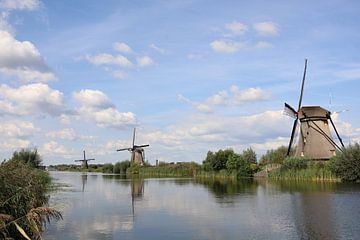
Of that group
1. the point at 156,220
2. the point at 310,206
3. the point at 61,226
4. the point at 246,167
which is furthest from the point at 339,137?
the point at 61,226

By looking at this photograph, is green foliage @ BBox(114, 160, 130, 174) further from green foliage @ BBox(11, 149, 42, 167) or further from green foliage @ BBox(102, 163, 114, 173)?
green foliage @ BBox(11, 149, 42, 167)

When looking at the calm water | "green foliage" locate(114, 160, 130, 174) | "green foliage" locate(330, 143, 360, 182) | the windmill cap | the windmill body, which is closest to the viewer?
the calm water

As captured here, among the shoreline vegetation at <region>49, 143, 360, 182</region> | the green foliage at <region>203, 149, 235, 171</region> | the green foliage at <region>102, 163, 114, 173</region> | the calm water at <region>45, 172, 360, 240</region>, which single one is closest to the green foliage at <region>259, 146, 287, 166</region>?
the shoreline vegetation at <region>49, 143, 360, 182</region>

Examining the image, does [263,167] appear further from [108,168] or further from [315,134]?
[108,168]

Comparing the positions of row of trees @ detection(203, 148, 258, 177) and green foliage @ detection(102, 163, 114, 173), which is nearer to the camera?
row of trees @ detection(203, 148, 258, 177)

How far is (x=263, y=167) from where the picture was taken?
6050cm

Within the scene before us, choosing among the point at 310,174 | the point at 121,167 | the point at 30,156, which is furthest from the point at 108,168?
the point at 310,174

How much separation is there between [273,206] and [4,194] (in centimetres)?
1633

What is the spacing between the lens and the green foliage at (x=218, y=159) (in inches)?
2596

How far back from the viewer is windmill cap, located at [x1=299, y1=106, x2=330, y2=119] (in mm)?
53406

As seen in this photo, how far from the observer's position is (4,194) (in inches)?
404

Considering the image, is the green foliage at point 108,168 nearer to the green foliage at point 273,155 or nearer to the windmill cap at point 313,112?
the green foliage at point 273,155

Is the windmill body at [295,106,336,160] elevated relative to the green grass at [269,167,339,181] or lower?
elevated

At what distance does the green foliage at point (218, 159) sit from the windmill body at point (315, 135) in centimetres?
1394
